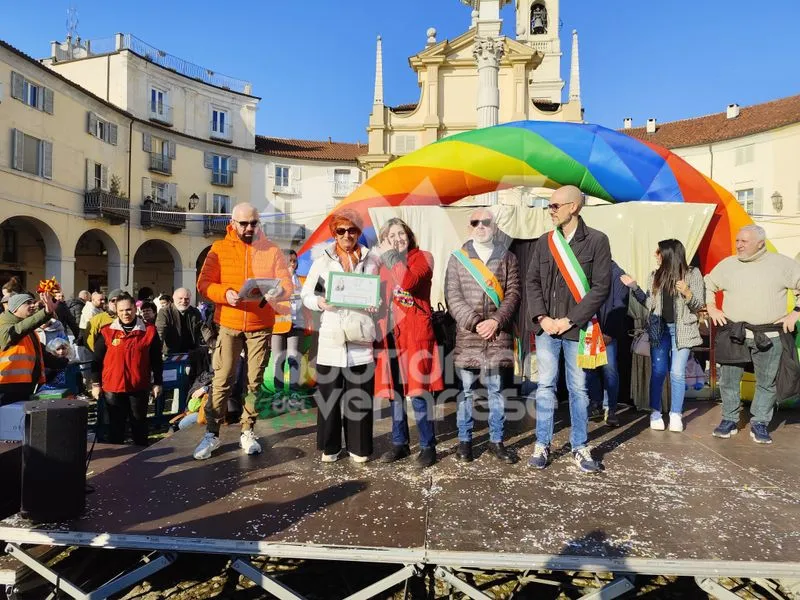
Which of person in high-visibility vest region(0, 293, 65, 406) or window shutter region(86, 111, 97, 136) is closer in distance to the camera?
person in high-visibility vest region(0, 293, 65, 406)

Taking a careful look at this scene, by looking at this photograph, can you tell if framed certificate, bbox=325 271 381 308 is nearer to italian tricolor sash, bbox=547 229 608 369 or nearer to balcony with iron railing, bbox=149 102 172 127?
italian tricolor sash, bbox=547 229 608 369

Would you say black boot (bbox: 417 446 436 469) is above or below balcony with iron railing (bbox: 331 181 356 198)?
below

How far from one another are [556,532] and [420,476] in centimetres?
110

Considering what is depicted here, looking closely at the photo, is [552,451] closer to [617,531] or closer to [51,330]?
[617,531]

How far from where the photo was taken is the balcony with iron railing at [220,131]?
3219cm

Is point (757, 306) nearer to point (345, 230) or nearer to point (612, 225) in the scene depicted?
point (612, 225)

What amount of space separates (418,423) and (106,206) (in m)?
24.4

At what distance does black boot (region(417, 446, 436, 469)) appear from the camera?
3.81 m

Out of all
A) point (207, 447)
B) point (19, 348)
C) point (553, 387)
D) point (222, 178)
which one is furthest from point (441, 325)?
point (222, 178)

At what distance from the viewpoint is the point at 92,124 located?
23547 mm

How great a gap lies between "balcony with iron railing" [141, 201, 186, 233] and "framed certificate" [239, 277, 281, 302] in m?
24.8

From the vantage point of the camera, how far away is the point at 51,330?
24.9 ft

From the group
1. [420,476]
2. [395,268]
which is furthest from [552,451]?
[395,268]

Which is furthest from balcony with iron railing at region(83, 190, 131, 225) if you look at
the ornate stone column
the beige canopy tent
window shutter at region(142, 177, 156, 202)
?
the beige canopy tent
